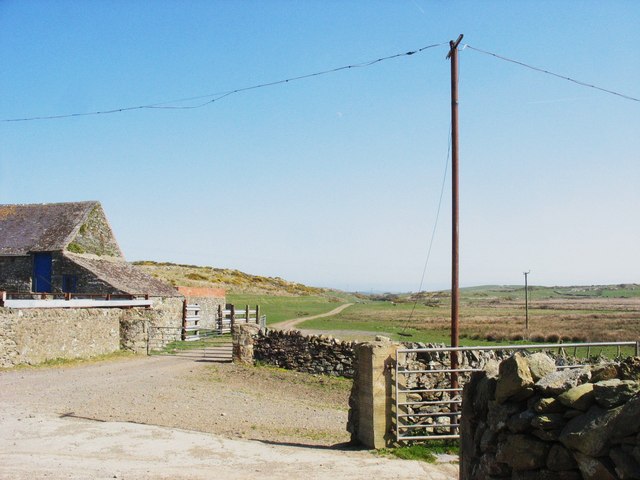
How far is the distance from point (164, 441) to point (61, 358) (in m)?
12.9

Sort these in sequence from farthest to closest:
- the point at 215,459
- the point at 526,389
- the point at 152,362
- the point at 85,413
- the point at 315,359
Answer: the point at 152,362
the point at 315,359
the point at 85,413
the point at 215,459
the point at 526,389

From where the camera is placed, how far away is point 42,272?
2955 centimetres

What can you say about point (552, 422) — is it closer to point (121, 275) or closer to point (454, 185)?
point (454, 185)

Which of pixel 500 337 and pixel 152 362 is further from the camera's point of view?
pixel 500 337

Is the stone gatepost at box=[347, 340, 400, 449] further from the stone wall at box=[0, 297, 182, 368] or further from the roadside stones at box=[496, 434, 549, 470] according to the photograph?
the stone wall at box=[0, 297, 182, 368]

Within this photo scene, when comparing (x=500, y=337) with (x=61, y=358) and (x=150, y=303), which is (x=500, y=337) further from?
(x=61, y=358)

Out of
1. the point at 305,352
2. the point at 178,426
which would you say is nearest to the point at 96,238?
the point at 305,352

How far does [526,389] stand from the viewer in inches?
242

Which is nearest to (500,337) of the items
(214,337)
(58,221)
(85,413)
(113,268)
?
(214,337)

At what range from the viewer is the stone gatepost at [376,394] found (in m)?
11.0

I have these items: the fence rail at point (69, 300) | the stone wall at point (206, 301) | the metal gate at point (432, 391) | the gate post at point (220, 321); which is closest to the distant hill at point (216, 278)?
the stone wall at point (206, 301)

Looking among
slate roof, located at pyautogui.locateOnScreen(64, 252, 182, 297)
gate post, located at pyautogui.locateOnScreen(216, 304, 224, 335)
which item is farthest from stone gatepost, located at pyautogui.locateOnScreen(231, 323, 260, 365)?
gate post, located at pyautogui.locateOnScreen(216, 304, 224, 335)

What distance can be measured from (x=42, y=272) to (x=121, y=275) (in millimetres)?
3956

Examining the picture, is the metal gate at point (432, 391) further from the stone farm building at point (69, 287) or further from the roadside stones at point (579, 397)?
the stone farm building at point (69, 287)
